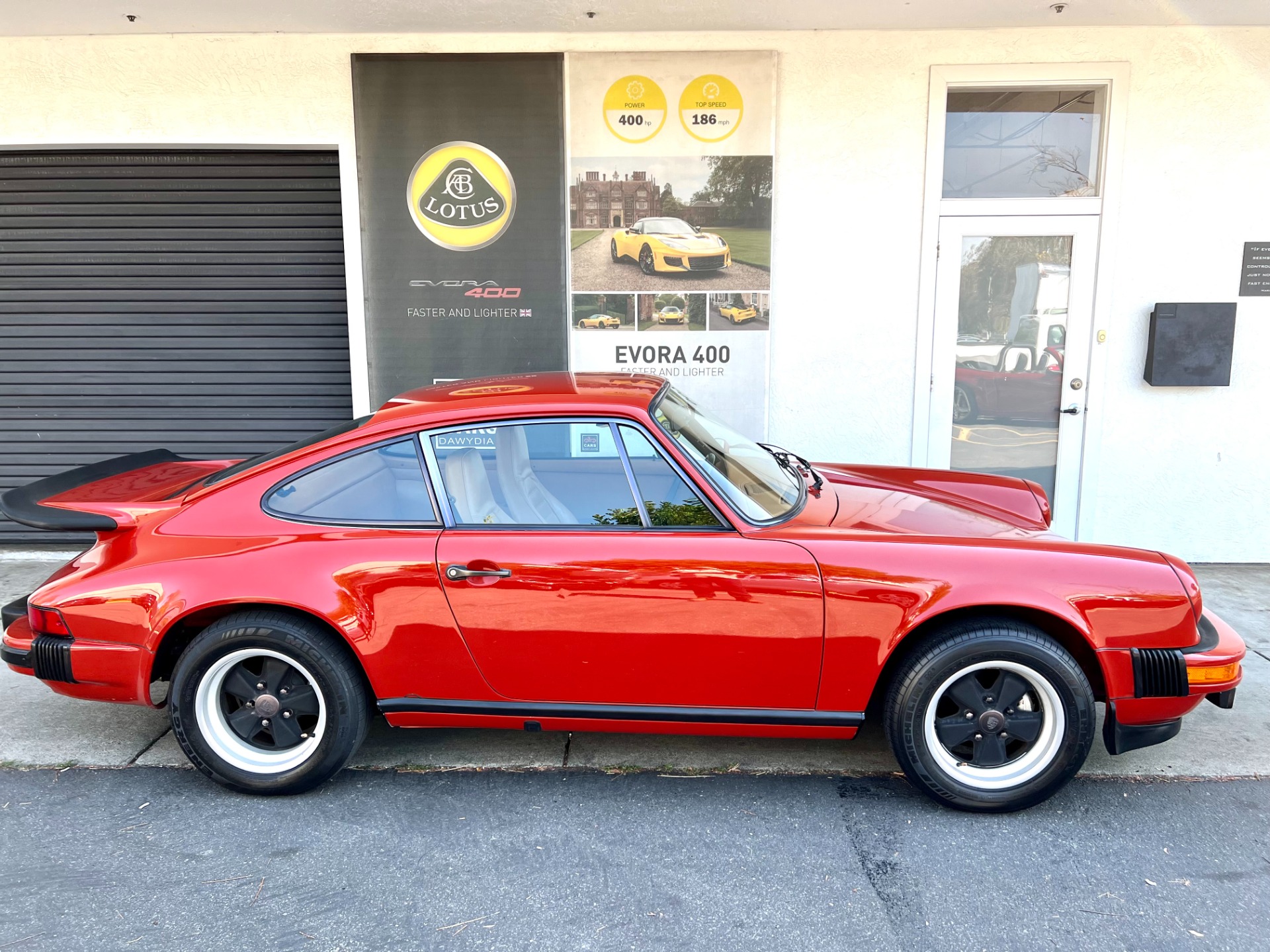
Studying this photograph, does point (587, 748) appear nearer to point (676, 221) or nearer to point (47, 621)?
point (47, 621)

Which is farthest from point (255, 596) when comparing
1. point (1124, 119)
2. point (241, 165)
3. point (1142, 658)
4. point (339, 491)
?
point (1124, 119)

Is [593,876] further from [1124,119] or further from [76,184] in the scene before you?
[76,184]

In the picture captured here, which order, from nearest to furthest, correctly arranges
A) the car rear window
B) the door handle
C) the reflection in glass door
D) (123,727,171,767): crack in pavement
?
the door handle → the car rear window → (123,727,171,767): crack in pavement → the reflection in glass door

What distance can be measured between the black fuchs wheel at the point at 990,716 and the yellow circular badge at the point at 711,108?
403 centimetres

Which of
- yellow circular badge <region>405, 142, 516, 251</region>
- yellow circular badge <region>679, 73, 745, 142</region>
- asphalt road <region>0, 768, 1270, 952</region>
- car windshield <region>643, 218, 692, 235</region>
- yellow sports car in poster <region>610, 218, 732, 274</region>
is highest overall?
yellow circular badge <region>679, 73, 745, 142</region>

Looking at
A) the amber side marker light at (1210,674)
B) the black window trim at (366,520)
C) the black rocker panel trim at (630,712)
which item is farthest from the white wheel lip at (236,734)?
the amber side marker light at (1210,674)

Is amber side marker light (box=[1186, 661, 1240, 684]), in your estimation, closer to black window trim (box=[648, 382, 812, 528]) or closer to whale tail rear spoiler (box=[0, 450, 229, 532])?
black window trim (box=[648, 382, 812, 528])

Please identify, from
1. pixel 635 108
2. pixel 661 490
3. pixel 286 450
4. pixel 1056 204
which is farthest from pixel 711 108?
pixel 286 450

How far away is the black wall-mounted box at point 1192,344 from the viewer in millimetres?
5602

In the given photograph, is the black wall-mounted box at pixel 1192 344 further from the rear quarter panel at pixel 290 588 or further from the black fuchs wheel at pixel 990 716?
the rear quarter panel at pixel 290 588

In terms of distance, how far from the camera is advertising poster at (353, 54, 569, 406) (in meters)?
5.71

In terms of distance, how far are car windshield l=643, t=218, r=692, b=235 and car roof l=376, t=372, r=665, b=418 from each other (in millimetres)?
2390

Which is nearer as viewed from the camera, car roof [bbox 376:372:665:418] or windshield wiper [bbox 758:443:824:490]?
car roof [bbox 376:372:665:418]

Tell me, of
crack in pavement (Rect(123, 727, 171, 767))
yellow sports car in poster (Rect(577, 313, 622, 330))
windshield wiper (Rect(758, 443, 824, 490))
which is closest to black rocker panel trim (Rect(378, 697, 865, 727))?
windshield wiper (Rect(758, 443, 824, 490))
